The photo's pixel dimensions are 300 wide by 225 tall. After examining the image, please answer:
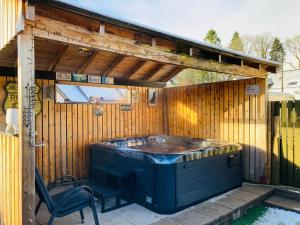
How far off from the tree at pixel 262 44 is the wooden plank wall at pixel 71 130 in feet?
54.0

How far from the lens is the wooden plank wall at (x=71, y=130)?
4.48 m

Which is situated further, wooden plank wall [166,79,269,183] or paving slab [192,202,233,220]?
wooden plank wall [166,79,269,183]

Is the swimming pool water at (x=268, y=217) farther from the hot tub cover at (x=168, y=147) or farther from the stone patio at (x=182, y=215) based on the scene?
the hot tub cover at (x=168, y=147)

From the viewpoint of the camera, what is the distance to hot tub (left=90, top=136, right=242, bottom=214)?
11.4ft

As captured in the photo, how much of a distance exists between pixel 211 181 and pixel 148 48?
2.37 metres

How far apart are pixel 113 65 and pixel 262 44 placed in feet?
57.8

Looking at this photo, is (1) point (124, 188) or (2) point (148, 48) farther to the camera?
(1) point (124, 188)

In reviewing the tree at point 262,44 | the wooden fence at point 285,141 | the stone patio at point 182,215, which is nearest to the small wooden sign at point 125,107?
the stone patio at point 182,215

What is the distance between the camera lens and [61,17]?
2.50 metres

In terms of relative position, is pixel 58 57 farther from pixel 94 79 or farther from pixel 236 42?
pixel 236 42

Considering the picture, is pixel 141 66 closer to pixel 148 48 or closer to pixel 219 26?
pixel 148 48

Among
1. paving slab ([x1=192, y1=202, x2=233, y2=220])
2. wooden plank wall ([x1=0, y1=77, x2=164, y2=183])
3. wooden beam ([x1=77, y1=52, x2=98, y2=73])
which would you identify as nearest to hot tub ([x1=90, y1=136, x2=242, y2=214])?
paving slab ([x1=192, y1=202, x2=233, y2=220])

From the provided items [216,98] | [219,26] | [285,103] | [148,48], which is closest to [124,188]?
[148,48]

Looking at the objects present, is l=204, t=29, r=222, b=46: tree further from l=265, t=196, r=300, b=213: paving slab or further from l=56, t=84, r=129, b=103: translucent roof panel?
l=265, t=196, r=300, b=213: paving slab
